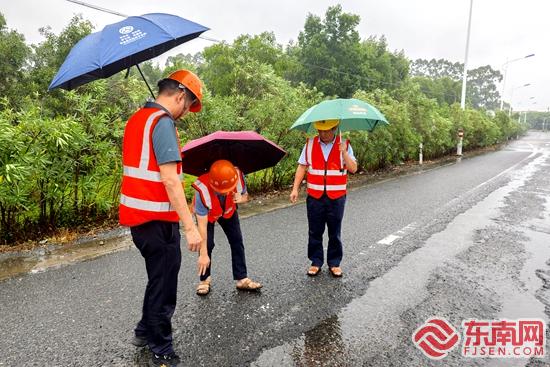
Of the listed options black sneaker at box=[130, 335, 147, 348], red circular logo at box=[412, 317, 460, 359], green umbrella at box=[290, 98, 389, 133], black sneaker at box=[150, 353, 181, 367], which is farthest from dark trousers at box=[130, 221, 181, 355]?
red circular logo at box=[412, 317, 460, 359]

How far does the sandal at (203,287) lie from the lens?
3.82 meters

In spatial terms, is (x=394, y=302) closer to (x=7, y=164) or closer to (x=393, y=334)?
(x=393, y=334)

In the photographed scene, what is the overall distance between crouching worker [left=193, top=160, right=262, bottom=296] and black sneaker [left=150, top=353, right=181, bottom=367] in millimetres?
695

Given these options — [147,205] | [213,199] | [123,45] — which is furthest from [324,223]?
[123,45]

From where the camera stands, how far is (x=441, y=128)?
17891 millimetres

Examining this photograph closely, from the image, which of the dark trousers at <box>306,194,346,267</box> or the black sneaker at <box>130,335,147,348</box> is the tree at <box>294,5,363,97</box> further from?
the black sneaker at <box>130,335,147,348</box>

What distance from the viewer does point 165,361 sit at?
8.94 ft

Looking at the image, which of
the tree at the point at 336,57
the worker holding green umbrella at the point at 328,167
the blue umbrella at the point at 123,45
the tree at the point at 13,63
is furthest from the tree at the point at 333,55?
the blue umbrella at the point at 123,45

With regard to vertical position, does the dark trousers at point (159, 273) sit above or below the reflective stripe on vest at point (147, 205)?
below

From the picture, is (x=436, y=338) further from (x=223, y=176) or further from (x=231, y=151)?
(x=231, y=151)

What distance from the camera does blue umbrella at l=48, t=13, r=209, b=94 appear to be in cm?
237

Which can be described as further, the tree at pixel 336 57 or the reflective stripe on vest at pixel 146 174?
the tree at pixel 336 57

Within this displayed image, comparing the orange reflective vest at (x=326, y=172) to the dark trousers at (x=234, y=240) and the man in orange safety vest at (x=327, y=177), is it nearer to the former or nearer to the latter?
the man in orange safety vest at (x=327, y=177)

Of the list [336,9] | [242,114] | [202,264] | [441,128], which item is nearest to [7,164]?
[202,264]
